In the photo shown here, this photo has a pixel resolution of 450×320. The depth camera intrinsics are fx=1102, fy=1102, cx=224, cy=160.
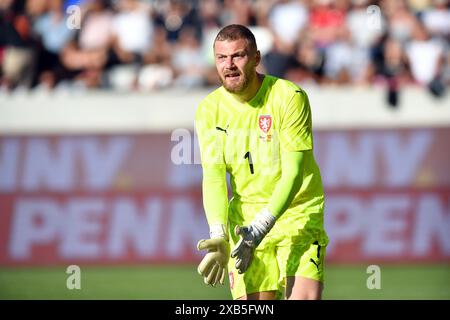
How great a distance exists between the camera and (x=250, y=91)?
7.88 m

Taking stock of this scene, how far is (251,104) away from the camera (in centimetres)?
794

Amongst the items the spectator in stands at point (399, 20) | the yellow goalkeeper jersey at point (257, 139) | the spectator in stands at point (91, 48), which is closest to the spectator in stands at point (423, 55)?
the spectator in stands at point (399, 20)

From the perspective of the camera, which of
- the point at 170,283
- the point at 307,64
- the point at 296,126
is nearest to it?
the point at 296,126

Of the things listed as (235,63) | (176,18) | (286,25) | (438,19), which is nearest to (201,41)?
(176,18)

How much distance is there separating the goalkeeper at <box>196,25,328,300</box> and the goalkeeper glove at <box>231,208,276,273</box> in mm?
103

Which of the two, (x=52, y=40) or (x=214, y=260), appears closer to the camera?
(x=214, y=260)

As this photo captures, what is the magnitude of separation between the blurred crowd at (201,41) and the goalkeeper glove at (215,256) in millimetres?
8692

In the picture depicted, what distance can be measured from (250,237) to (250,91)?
1093mm

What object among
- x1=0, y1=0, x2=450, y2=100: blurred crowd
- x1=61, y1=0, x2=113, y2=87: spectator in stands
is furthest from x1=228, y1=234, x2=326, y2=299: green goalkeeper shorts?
x1=61, y1=0, x2=113, y2=87: spectator in stands

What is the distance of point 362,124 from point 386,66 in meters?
1.76

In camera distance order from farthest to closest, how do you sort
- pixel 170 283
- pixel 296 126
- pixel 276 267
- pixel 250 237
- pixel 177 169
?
pixel 177 169
pixel 170 283
pixel 276 267
pixel 296 126
pixel 250 237

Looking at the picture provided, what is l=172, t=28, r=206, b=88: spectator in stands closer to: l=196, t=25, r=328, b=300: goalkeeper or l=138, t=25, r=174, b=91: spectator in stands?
l=138, t=25, r=174, b=91: spectator in stands

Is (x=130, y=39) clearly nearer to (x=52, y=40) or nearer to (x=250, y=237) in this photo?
(x=52, y=40)

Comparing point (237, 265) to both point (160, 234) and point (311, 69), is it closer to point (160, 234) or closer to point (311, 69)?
point (160, 234)
